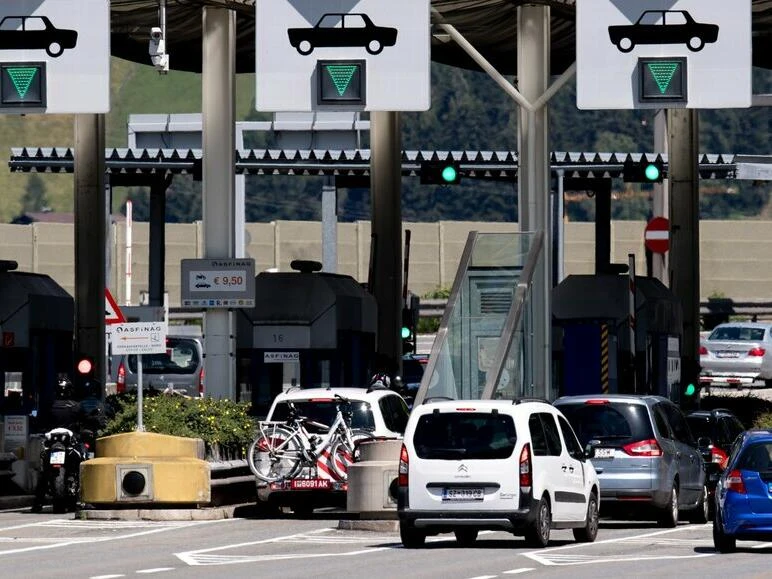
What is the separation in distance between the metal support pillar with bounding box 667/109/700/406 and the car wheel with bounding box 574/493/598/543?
77.6 feet

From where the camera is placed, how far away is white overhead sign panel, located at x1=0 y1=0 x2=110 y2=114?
33.0 m

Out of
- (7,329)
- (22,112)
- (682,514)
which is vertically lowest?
(682,514)

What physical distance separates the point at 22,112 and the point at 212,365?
699 centimetres

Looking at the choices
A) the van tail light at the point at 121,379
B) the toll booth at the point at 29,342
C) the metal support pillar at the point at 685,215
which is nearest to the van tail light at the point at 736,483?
the toll booth at the point at 29,342

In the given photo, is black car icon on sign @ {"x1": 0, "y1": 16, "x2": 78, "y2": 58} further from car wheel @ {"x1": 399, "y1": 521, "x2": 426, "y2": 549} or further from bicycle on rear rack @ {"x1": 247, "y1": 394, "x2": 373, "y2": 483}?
car wheel @ {"x1": 399, "y1": 521, "x2": 426, "y2": 549}

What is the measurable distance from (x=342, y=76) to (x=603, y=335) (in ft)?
38.5

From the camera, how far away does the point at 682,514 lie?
30.7 m

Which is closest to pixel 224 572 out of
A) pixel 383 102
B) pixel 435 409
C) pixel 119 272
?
pixel 435 409

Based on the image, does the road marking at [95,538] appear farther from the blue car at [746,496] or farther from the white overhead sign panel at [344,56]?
the blue car at [746,496]

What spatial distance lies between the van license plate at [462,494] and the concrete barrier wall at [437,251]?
6535 cm

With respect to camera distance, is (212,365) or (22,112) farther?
(212,365)

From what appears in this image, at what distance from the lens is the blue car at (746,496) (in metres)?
23.4

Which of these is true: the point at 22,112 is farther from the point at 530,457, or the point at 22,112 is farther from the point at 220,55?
the point at 530,457

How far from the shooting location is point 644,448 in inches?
1097
